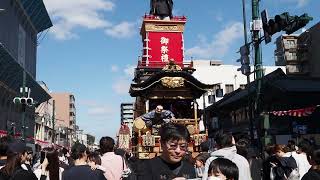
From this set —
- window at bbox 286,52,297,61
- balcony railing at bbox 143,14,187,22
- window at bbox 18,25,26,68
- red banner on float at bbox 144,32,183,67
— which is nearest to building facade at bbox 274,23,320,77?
window at bbox 286,52,297,61

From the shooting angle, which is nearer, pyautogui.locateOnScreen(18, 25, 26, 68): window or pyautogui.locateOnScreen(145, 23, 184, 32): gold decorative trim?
pyautogui.locateOnScreen(145, 23, 184, 32): gold decorative trim

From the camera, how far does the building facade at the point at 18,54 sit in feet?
141

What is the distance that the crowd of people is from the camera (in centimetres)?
334

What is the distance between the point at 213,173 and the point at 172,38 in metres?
30.2

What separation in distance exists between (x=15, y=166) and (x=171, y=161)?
2.03 m

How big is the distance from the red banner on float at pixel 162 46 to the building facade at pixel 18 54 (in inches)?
429

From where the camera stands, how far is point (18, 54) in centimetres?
5219

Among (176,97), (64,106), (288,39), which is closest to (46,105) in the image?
(64,106)

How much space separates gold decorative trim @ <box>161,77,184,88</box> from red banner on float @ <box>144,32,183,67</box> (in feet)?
53.4

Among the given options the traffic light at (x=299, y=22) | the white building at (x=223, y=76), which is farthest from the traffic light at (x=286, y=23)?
the white building at (x=223, y=76)

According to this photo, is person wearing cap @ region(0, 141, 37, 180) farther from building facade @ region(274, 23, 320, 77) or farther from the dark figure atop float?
building facade @ region(274, 23, 320, 77)

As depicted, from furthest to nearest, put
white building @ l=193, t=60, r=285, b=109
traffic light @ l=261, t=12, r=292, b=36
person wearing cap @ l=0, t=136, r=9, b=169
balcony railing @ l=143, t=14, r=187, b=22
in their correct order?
1. white building @ l=193, t=60, r=285, b=109
2. balcony railing @ l=143, t=14, r=187, b=22
3. traffic light @ l=261, t=12, r=292, b=36
4. person wearing cap @ l=0, t=136, r=9, b=169

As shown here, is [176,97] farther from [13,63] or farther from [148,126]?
[13,63]

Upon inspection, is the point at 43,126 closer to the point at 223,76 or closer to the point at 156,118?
the point at 223,76
